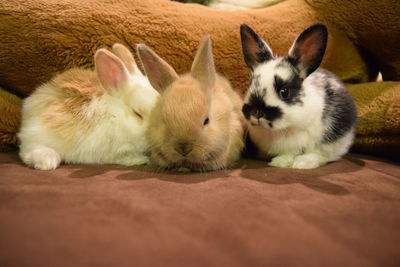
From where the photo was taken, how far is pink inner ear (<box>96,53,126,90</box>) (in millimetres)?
1318

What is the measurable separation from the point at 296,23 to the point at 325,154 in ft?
2.71

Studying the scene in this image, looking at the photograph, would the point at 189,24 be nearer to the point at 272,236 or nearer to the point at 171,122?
the point at 171,122

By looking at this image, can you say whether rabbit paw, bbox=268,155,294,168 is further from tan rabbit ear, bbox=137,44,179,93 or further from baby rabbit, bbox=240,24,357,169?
tan rabbit ear, bbox=137,44,179,93

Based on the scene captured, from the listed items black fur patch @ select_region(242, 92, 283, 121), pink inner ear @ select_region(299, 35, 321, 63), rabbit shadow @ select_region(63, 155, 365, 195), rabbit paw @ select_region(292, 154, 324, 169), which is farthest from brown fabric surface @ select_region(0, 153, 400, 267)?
pink inner ear @ select_region(299, 35, 321, 63)

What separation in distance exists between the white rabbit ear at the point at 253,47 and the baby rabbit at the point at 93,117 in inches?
17.7

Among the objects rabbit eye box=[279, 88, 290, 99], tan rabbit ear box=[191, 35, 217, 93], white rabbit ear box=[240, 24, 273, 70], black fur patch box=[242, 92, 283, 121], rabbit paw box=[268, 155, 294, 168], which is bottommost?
rabbit paw box=[268, 155, 294, 168]

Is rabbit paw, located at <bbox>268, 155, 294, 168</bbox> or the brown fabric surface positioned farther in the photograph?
rabbit paw, located at <bbox>268, 155, 294, 168</bbox>

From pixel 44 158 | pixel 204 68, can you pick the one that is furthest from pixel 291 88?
pixel 44 158

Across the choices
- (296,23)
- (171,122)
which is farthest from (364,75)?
(171,122)

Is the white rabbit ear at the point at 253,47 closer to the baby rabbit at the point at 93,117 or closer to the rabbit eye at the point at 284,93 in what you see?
the rabbit eye at the point at 284,93

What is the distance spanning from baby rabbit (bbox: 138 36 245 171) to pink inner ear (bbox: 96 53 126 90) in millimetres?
124

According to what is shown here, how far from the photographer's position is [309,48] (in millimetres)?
1318

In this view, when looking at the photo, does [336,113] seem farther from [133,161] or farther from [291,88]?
[133,161]

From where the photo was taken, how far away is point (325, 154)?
4.68 ft
